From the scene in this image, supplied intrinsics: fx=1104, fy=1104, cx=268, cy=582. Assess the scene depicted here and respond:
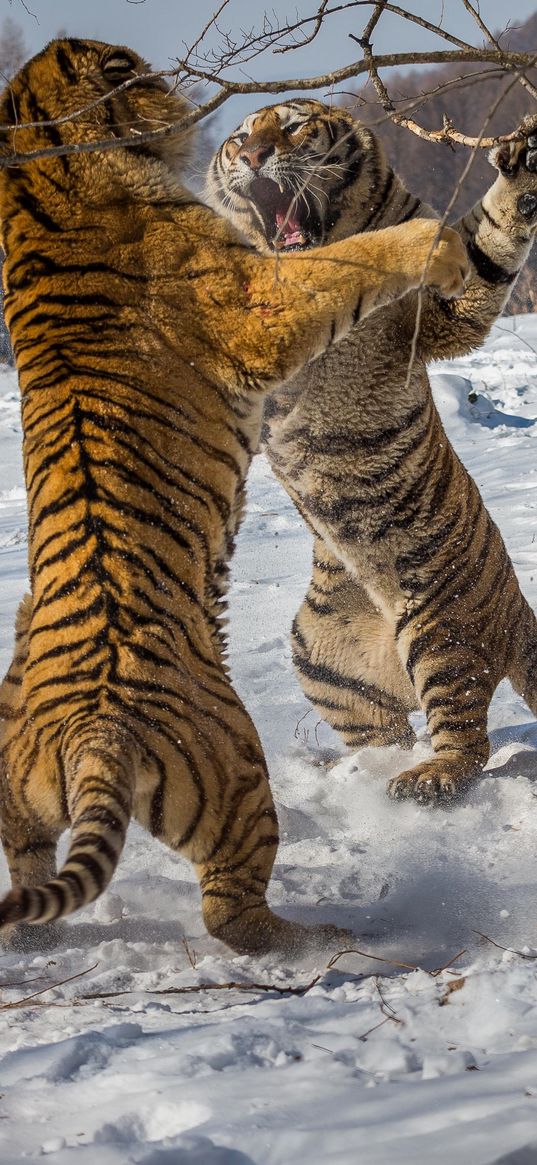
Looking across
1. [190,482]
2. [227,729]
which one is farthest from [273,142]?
[227,729]

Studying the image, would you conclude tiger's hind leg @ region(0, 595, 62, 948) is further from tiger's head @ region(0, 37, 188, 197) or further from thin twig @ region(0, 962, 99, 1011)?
tiger's head @ region(0, 37, 188, 197)

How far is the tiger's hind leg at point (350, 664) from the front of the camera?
4395 mm

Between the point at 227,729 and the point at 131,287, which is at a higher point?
the point at 131,287

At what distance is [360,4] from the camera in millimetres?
2453

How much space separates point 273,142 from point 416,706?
2193mm

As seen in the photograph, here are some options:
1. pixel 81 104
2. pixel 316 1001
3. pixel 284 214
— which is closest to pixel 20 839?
pixel 316 1001

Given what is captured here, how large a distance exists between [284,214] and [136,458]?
5.50 feet

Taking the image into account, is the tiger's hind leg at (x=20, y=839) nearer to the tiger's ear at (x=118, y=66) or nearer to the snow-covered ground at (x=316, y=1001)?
the snow-covered ground at (x=316, y=1001)

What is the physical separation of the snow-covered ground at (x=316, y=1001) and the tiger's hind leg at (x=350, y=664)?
16cm

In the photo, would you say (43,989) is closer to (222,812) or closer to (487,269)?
(222,812)

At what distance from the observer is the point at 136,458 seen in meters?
2.63

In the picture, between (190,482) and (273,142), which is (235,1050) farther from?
(273,142)

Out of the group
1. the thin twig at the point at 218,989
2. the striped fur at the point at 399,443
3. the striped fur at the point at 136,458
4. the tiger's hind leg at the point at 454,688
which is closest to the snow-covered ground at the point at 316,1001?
the thin twig at the point at 218,989

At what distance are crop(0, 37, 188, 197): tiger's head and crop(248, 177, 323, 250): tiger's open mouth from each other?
67 cm
